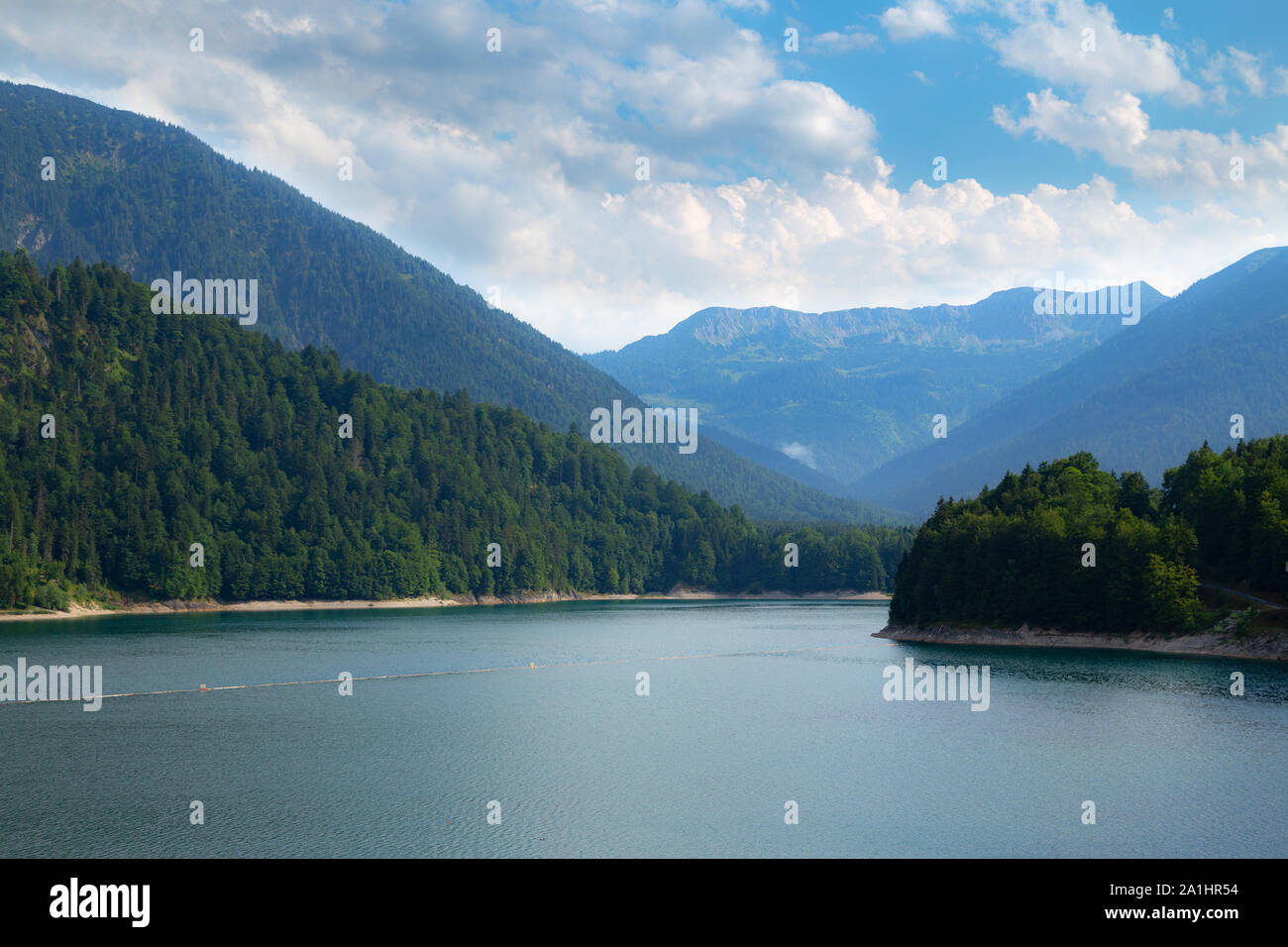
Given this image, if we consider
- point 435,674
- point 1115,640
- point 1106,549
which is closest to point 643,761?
point 435,674

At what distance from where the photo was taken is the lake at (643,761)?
4516 cm

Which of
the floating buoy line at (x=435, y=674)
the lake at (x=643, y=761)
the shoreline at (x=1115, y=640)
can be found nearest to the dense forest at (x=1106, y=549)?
the shoreline at (x=1115, y=640)

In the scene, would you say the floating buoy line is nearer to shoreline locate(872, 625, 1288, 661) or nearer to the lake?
the lake

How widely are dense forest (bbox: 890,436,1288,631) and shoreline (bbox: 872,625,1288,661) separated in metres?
1.06

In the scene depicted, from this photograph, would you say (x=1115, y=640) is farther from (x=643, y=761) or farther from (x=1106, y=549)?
(x=643, y=761)

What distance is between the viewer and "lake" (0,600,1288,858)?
4516cm

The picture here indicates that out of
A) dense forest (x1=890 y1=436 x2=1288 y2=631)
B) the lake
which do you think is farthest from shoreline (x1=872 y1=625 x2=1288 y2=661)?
the lake

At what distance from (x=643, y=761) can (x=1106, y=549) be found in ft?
246

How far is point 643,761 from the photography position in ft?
202

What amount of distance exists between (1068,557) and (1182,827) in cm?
7721

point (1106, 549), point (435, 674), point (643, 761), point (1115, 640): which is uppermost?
point (1106, 549)

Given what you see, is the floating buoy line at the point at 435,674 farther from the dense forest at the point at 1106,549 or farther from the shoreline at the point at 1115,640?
the dense forest at the point at 1106,549
